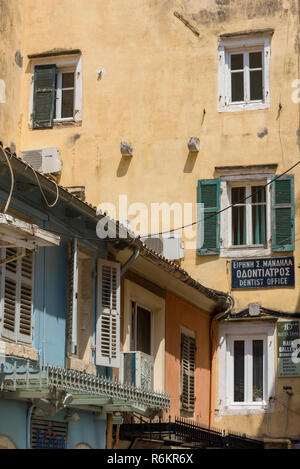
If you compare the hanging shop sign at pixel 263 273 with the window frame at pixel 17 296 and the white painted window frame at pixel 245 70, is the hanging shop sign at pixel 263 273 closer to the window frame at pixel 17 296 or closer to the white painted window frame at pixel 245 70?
the white painted window frame at pixel 245 70

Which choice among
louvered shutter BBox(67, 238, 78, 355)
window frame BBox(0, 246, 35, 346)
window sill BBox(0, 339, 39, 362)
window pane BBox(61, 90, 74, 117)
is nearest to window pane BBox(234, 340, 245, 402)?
window pane BBox(61, 90, 74, 117)

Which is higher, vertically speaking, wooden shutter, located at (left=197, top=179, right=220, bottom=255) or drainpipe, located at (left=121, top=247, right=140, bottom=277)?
wooden shutter, located at (left=197, top=179, right=220, bottom=255)

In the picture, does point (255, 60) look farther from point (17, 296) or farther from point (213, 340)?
point (17, 296)

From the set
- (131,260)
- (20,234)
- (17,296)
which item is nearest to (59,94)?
(131,260)

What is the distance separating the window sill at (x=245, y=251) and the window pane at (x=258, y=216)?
7.5 inches

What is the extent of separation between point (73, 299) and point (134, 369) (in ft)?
7.19

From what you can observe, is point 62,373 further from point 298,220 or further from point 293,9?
point 293,9

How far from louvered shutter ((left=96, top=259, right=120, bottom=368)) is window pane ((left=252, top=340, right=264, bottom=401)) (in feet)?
18.5

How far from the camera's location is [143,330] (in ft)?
60.9

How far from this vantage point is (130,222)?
22.5 metres

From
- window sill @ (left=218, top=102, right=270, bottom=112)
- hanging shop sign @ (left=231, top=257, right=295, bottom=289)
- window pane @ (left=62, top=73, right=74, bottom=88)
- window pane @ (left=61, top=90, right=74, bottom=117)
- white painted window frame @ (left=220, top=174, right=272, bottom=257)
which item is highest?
window pane @ (left=62, top=73, right=74, bottom=88)

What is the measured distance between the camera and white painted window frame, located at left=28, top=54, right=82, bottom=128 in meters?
23.6

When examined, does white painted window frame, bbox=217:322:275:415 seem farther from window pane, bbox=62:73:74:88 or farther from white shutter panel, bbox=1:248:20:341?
white shutter panel, bbox=1:248:20:341

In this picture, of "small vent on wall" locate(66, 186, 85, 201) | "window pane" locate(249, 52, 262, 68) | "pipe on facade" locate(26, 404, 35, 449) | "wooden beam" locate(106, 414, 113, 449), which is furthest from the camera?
"window pane" locate(249, 52, 262, 68)
